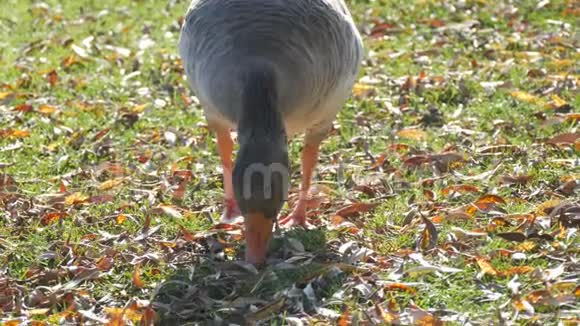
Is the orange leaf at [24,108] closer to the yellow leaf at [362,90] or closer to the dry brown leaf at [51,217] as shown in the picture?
the dry brown leaf at [51,217]

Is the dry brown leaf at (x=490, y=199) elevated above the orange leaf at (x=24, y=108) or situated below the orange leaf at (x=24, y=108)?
below

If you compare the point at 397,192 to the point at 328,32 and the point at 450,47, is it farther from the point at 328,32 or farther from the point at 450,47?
the point at 450,47

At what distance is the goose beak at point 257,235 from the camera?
17.8ft

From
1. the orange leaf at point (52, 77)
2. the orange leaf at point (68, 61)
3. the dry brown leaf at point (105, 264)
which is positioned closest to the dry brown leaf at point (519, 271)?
the dry brown leaf at point (105, 264)

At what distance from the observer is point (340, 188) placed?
24.9 feet

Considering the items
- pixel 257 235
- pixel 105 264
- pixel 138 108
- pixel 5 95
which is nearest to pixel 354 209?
pixel 257 235

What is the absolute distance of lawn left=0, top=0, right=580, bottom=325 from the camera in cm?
559

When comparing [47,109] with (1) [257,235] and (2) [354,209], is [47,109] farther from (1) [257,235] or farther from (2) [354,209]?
(1) [257,235]

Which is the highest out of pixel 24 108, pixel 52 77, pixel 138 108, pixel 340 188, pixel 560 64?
pixel 52 77

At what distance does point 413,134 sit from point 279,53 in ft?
10.2

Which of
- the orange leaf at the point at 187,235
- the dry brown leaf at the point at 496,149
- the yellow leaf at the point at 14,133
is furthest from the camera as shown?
the yellow leaf at the point at 14,133

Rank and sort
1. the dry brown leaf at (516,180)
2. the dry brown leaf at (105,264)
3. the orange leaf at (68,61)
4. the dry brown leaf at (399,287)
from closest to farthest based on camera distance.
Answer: the dry brown leaf at (399,287)
the dry brown leaf at (105,264)
the dry brown leaf at (516,180)
the orange leaf at (68,61)

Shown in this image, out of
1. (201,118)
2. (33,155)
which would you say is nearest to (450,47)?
(201,118)

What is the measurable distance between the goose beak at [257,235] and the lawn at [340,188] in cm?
14
